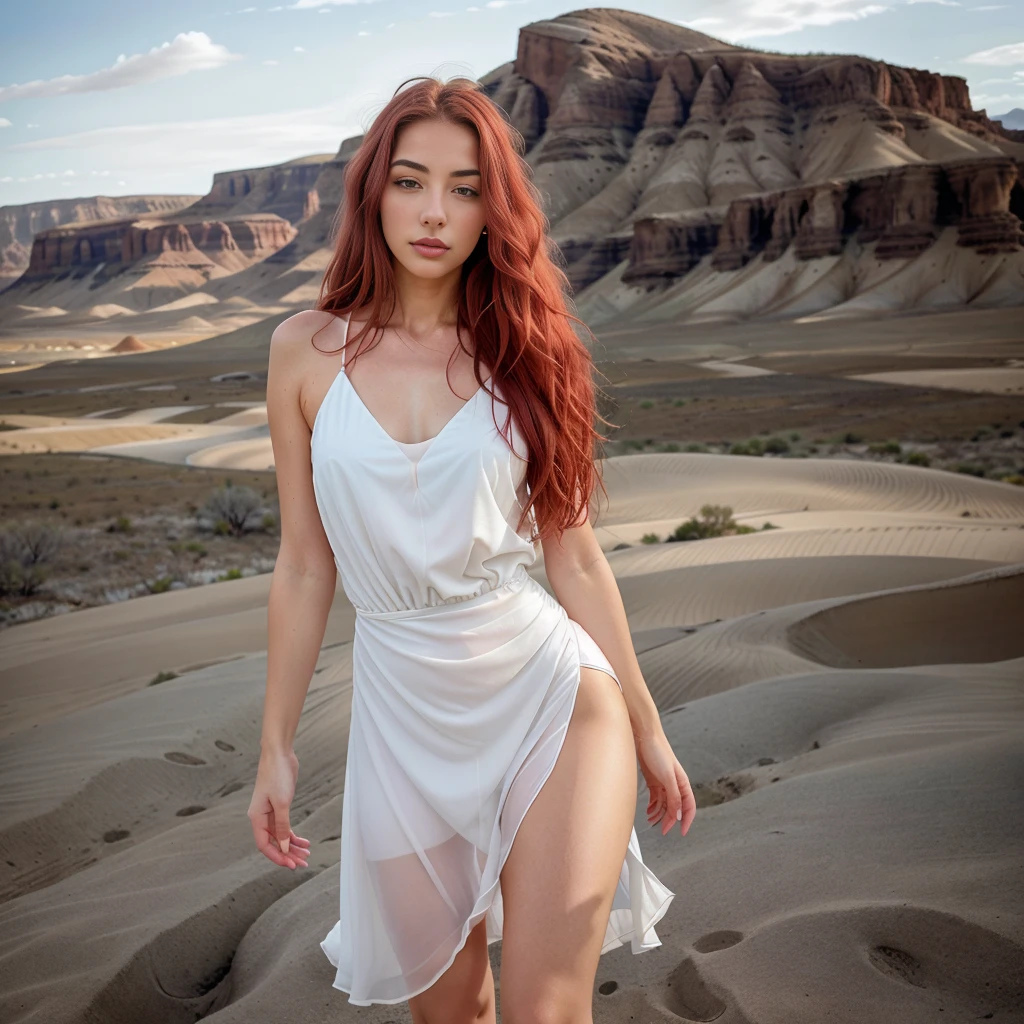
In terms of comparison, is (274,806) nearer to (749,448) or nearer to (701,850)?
(701,850)

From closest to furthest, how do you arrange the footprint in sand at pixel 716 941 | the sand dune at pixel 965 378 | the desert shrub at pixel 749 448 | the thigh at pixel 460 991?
1. the thigh at pixel 460 991
2. the footprint in sand at pixel 716 941
3. the desert shrub at pixel 749 448
4. the sand dune at pixel 965 378

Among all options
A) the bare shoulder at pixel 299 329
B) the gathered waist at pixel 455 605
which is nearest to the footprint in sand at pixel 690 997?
the gathered waist at pixel 455 605

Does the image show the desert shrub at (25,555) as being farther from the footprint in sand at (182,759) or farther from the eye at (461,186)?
A: the eye at (461,186)

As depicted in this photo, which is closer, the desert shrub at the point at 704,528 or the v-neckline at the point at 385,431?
the v-neckline at the point at 385,431

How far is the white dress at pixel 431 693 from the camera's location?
202 cm

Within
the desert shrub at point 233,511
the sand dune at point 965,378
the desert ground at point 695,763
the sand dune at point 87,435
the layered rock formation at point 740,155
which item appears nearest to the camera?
the desert ground at point 695,763

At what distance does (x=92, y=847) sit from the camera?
4855 mm

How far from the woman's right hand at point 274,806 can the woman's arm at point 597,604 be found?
2.18 ft

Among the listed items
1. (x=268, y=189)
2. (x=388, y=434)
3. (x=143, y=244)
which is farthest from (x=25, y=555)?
(x=268, y=189)

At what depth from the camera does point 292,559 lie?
223 cm

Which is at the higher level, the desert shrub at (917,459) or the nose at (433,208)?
the nose at (433,208)

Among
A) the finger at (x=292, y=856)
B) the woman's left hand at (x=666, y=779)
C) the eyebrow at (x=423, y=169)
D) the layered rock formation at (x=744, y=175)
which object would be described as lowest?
the finger at (x=292, y=856)

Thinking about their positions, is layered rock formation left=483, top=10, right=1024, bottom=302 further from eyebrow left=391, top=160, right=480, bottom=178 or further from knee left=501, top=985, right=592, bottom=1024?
knee left=501, top=985, right=592, bottom=1024

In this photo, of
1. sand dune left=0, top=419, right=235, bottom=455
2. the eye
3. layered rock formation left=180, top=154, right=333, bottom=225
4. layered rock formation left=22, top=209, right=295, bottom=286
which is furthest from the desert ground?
layered rock formation left=180, top=154, right=333, bottom=225
